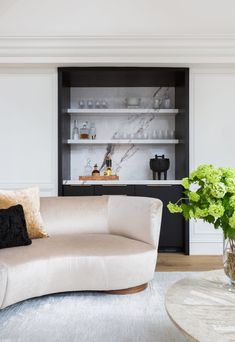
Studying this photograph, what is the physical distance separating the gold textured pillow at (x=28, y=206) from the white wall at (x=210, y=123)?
226 cm

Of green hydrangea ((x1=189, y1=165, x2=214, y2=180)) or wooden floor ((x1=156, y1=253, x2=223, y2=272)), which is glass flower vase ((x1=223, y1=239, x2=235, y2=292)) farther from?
wooden floor ((x1=156, y1=253, x2=223, y2=272))

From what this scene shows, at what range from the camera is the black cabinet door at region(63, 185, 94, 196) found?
15.6ft

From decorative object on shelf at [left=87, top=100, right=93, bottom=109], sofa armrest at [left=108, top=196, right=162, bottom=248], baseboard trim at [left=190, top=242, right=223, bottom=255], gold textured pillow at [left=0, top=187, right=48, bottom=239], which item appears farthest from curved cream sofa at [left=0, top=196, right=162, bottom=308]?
decorative object on shelf at [left=87, top=100, right=93, bottom=109]

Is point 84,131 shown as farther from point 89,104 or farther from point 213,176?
point 213,176

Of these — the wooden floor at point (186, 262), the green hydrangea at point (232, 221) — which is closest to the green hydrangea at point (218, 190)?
the green hydrangea at point (232, 221)

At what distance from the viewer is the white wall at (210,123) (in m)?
4.88

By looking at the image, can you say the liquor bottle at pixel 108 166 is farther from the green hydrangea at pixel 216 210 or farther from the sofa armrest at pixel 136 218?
the green hydrangea at pixel 216 210
